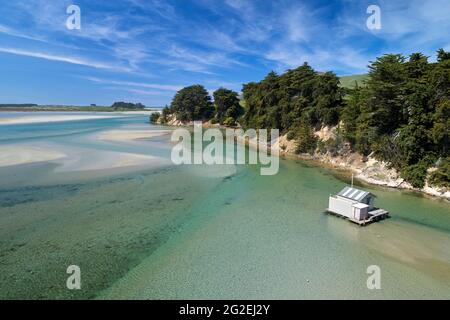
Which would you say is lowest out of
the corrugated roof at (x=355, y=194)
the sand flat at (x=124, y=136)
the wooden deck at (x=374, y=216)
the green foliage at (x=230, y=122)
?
the wooden deck at (x=374, y=216)

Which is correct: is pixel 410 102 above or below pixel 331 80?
below

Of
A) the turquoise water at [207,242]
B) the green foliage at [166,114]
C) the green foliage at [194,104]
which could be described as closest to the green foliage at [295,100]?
the turquoise water at [207,242]

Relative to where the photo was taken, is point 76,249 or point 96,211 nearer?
point 76,249

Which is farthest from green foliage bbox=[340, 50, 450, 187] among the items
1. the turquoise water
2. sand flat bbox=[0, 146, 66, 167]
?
sand flat bbox=[0, 146, 66, 167]

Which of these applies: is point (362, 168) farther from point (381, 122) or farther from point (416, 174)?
point (416, 174)

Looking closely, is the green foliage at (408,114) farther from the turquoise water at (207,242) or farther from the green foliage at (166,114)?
the green foliage at (166,114)

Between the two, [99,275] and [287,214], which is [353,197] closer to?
[287,214]
